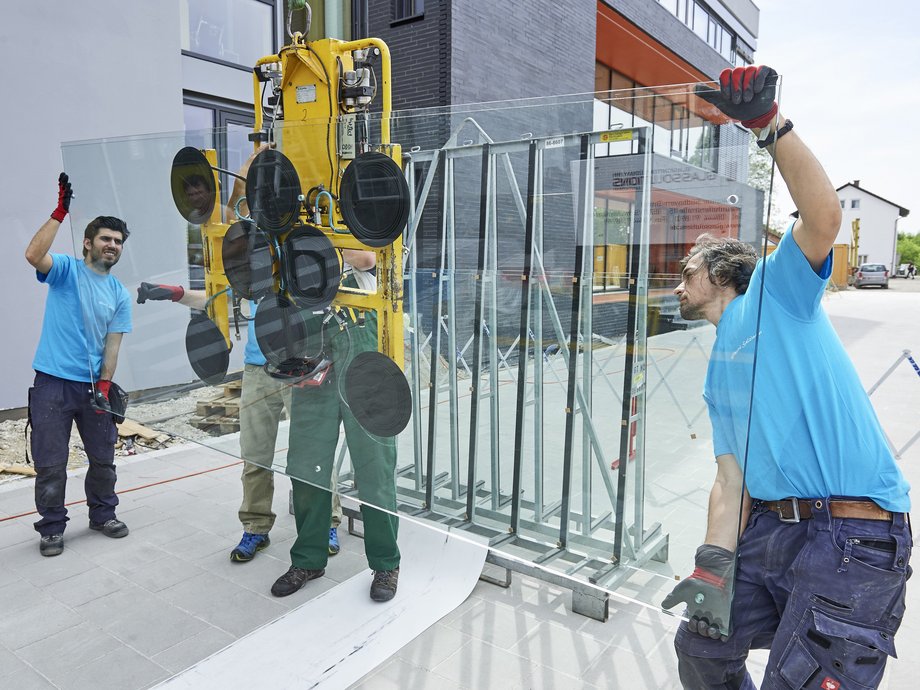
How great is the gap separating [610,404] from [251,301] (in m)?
1.71

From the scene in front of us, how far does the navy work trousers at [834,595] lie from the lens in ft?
5.49

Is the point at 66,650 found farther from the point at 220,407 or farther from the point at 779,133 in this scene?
the point at 779,133

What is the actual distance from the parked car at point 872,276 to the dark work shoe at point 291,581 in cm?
4332

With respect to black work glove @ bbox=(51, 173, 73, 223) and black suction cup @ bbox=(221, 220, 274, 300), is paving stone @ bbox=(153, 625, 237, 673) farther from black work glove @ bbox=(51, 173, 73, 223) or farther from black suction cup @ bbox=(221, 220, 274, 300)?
black work glove @ bbox=(51, 173, 73, 223)

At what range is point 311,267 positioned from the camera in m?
2.48

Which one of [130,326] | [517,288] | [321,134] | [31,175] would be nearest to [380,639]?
[517,288]

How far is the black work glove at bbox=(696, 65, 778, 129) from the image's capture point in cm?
158

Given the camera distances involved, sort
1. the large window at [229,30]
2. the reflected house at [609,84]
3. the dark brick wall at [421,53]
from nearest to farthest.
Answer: the reflected house at [609,84], the large window at [229,30], the dark brick wall at [421,53]

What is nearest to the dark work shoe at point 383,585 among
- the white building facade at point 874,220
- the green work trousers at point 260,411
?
the green work trousers at point 260,411

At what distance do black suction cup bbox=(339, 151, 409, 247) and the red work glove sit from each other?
84.4 inches

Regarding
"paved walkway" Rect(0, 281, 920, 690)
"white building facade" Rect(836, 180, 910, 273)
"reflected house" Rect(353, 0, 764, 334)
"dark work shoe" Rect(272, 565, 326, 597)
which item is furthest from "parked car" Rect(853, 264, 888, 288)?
"dark work shoe" Rect(272, 565, 326, 597)

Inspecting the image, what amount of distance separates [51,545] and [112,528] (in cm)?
35

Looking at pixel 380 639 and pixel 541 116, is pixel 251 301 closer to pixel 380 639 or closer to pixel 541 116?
pixel 541 116

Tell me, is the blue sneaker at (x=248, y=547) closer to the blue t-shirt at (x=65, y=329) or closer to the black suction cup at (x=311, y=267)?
the blue t-shirt at (x=65, y=329)
